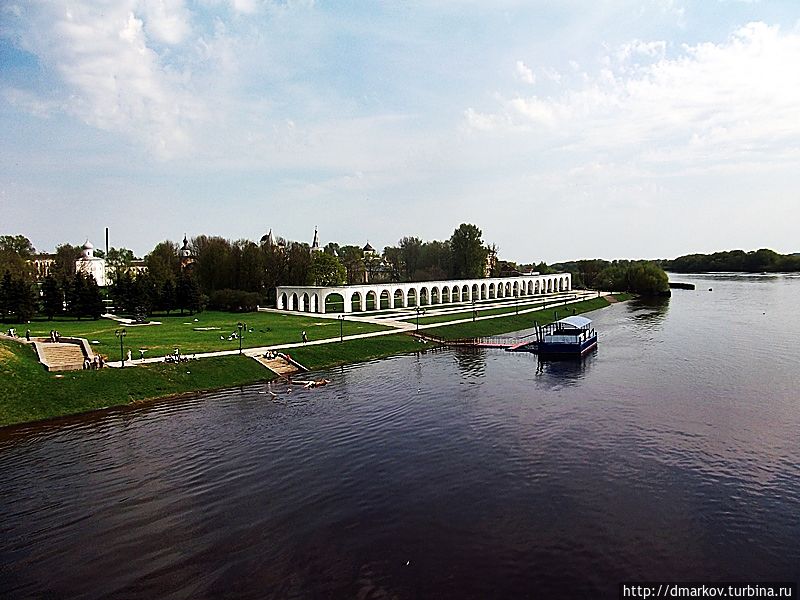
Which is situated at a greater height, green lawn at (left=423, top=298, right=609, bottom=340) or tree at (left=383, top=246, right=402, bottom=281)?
tree at (left=383, top=246, right=402, bottom=281)

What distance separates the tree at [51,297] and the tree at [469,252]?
70574 mm

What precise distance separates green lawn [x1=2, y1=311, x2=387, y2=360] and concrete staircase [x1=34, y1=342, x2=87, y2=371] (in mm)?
1643

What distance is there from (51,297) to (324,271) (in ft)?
121

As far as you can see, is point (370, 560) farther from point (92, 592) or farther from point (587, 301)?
point (587, 301)

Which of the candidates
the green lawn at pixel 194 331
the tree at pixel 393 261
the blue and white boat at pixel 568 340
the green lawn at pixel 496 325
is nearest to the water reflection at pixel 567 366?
the blue and white boat at pixel 568 340

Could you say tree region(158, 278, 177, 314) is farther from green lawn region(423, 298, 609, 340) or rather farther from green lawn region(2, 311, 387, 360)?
green lawn region(423, 298, 609, 340)

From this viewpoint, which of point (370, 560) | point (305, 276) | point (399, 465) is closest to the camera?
point (370, 560)

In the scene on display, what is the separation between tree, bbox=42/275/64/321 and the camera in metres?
59.8

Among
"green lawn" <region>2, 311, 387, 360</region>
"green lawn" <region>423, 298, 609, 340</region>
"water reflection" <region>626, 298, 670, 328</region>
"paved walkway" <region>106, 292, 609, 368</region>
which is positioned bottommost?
"water reflection" <region>626, 298, 670, 328</region>

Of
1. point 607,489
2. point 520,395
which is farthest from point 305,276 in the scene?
point 607,489

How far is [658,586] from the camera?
14188mm

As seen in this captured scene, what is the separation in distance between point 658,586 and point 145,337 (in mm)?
43889

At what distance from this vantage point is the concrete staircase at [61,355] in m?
34.3

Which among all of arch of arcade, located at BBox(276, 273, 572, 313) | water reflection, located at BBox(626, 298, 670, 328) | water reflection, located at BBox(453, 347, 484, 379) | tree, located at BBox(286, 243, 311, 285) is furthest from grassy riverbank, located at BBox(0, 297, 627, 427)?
tree, located at BBox(286, 243, 311, 285)
